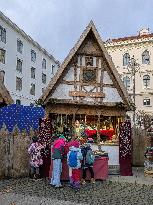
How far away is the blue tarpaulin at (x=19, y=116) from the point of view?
2172 cm

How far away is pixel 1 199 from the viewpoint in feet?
37.4

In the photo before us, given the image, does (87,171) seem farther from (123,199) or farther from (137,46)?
(137,46)

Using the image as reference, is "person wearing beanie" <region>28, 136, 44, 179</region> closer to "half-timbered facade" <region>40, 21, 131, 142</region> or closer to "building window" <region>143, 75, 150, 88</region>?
"half-timbered facade" <region>40, 21, 131, 142</region>

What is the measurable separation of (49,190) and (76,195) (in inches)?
50.8

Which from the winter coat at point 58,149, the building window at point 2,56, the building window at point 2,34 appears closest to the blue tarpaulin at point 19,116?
the winter coat at point 58,149

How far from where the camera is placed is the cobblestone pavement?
1127 centimetres

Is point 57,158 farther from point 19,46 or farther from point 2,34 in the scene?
point 19,46

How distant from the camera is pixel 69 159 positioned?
13984mm

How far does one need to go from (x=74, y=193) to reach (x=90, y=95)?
24.8ft

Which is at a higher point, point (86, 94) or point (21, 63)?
point (21, 63)

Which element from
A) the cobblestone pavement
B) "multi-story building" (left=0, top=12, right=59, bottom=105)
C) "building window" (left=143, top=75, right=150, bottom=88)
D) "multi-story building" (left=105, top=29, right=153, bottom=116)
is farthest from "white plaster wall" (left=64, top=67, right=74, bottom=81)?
"building window" (left=143, top=75, right=150, bottom=88)

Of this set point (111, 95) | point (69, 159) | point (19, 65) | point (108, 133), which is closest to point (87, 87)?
point (111, 95)

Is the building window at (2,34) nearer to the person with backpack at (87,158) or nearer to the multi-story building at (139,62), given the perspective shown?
the multi-story building at (139,62)

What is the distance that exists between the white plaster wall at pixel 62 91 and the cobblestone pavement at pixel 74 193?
540 cm
